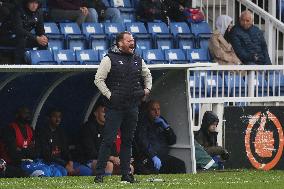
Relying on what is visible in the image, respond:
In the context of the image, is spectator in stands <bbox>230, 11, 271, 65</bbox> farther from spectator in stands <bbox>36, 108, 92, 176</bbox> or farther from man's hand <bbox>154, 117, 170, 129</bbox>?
spectator in stands <bbox>36, 108, 92, 176</bbox>

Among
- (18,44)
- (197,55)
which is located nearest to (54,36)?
(18,44)

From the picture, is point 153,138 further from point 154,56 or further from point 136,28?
point 136,28

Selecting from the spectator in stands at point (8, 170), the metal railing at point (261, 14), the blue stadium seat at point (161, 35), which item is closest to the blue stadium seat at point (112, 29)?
the blue stadium seat at point (161, 35)

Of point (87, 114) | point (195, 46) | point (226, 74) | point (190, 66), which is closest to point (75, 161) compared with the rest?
point (87, 114)

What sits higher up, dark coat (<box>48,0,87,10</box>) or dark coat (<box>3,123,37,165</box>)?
dark coat (<box>48,0,87,10</box>)

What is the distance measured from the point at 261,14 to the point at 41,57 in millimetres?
6278

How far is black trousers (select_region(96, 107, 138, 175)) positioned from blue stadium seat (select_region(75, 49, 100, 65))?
5694mm

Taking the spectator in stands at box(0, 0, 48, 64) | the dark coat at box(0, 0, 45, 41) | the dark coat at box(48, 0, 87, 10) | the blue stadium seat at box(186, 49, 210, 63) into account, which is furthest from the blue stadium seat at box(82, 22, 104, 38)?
the blue stadium seat at box(186, 49, 210, 63)

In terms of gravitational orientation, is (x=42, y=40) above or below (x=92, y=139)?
above

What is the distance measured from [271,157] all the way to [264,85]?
1643mm

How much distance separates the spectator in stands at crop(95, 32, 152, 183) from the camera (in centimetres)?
1761

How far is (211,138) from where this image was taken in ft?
73.4

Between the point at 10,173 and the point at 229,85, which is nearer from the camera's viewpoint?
the point at 10,173

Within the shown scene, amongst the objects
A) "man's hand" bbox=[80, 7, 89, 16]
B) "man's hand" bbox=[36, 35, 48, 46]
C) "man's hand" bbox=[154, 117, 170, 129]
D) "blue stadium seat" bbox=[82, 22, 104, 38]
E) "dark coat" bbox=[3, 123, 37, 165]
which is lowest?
"dark coat" bbox=[3, 123, 37, 165]
